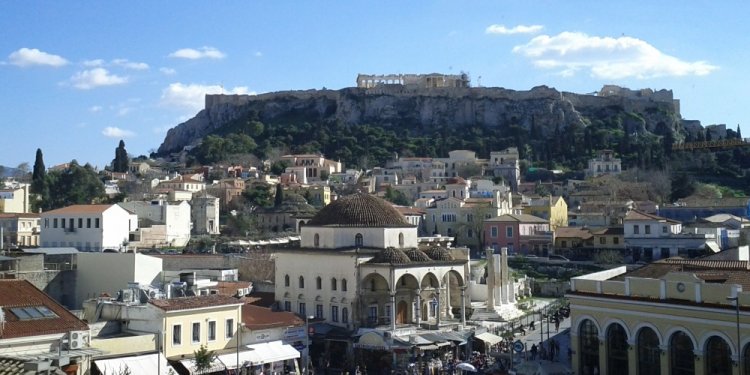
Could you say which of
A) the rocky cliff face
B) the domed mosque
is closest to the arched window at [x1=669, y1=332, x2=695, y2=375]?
the domed mosque

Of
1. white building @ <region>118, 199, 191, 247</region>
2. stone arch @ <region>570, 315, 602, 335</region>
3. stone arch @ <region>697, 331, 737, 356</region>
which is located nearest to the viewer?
stone arch @ <region>697, 331, 737, 356</region>

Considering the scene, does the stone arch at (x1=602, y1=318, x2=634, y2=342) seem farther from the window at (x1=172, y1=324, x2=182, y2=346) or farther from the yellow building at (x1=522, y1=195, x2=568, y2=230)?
the yellow building at (x1=522, y1=195, x2=568, y2=230)

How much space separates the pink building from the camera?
7581 cm

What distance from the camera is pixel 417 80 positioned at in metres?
154

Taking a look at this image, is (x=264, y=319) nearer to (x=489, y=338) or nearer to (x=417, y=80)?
(x=489, y=338)

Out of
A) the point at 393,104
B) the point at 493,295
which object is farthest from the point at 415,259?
the point at 393,104

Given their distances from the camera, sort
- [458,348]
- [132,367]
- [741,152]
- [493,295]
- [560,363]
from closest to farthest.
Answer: [132,367], [560,363], [458,348], [493,295], [741,152]

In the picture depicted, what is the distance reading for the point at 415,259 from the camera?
135ft

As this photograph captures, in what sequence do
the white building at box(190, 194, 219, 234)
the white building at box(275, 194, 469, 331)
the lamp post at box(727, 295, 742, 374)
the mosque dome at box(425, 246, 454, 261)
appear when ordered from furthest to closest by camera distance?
the white building at box(190, 194, 219, 234), the mosque dome at box(425, 246, 454, 261), the white building at box(275, 194, 469, 331), the lamp post at box(727, 295, 742, 374)

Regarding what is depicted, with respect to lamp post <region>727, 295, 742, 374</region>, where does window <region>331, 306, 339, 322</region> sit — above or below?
below

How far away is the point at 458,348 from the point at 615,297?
10.7 m

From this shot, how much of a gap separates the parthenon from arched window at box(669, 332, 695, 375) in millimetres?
123276

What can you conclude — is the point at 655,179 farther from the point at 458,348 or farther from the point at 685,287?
the point at 685,287

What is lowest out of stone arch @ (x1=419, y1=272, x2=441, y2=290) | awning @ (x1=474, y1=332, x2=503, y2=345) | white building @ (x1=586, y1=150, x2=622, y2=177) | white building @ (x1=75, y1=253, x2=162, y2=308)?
awning @ (x1=474, y1=332, x2=503, y2=345)
